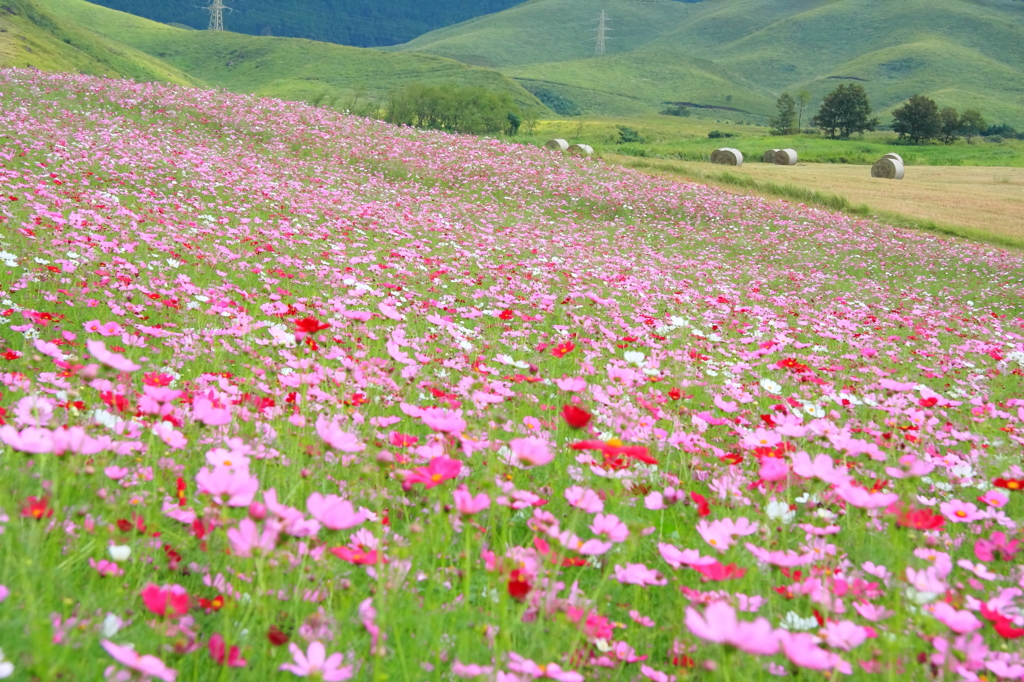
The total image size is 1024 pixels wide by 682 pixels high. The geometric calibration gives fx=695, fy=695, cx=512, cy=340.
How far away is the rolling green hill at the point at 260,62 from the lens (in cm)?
7306

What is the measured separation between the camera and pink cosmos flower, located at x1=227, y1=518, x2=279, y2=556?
1.29 meters

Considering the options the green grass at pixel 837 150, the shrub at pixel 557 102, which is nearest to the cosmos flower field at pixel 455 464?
the green grass at pixel 837 150

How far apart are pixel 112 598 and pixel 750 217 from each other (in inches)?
787

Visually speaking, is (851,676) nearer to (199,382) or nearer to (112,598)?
(112,598)

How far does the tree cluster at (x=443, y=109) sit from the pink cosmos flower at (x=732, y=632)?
3966 centimetres

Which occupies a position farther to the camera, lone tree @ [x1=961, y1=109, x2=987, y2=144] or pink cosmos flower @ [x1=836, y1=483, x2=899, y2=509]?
lone tree @ [x1=961, y1=109, x2=987, y2=144]

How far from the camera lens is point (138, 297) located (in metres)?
4.70

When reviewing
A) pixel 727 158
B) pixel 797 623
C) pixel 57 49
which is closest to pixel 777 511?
pixel 797 623

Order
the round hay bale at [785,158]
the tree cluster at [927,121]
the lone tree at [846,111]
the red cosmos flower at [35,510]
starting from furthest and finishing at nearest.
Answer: the lone tree at [846,111] → the tree cluster at [927,121] → the round hay bale at [785,158] → the red cosmos flower at [35,510]

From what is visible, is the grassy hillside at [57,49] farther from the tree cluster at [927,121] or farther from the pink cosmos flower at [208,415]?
the tree cluster at [927,121]

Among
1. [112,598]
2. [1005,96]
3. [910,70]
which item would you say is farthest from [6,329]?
[910,70]

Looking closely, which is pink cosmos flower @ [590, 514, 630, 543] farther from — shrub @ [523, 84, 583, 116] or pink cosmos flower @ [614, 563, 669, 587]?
shrub @ [523, 84, 583, 116]

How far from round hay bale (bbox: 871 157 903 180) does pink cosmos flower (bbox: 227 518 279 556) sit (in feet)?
133

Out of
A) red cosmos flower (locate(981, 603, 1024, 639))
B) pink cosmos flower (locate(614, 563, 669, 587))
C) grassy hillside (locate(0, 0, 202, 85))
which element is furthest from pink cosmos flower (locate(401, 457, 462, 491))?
grassy hillside (locate(0, 0, 202, 85))
